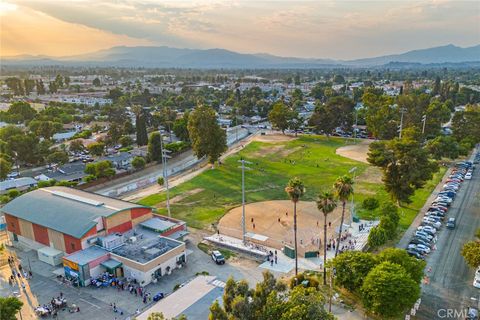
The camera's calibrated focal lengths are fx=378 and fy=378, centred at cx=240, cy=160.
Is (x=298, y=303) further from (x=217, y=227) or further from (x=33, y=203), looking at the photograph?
(x=33, y=203)

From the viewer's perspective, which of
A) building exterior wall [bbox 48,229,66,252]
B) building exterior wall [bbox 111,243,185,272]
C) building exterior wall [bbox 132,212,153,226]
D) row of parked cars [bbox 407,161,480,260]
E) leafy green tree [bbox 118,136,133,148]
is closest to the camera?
building exterior wall [bbox 111,243,185,272]

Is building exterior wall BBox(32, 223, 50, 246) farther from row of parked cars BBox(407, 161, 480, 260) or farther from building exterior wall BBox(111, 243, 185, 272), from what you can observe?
row of parked cars BBox(407, 161, 480, 260)

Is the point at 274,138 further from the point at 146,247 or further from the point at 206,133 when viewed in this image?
the point at 146,247

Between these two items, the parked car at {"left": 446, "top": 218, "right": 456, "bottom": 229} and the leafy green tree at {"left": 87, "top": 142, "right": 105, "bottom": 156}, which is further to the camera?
the leafy green tree at {"left": 87, "top": 142, "right": 105, "bottom": 156}

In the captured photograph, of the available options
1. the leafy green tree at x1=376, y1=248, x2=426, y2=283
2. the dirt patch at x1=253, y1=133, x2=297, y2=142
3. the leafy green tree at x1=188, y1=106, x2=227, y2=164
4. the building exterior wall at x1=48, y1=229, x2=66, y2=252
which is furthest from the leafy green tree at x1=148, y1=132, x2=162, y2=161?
the leafy green tree at x1=376, y1=248, x2=426, y2=283

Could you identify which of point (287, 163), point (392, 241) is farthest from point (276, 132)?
point (392, 241)

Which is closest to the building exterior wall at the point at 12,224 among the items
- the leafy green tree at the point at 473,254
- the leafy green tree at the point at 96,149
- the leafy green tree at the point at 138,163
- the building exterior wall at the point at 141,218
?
the building exterior wall at the point at 141,218
